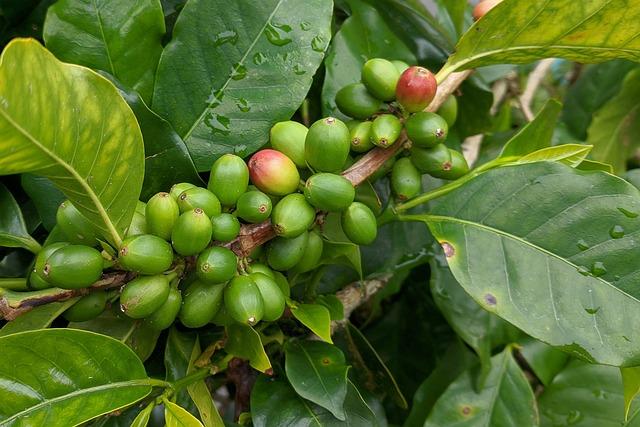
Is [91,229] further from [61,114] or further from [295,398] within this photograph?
[295,398]

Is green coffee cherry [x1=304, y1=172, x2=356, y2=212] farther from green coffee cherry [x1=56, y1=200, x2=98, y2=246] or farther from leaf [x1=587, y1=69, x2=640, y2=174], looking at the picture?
leaf [x1=587, y1=69, x2=640, y2=174]

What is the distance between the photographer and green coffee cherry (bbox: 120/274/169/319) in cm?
50

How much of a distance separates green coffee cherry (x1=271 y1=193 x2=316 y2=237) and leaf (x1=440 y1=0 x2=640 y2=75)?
0.25 meters

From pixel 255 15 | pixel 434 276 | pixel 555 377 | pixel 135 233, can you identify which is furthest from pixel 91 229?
pixel 555 377

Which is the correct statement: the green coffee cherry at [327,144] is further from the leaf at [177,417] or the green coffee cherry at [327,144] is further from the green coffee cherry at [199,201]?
the leaf at [177,417]

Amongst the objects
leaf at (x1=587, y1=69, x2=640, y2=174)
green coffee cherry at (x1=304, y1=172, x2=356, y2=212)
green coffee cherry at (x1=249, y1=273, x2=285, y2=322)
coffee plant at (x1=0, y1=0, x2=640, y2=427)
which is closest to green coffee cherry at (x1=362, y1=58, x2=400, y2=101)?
coffee plant at (x1=0, y1=0, x2=640, y2=427)

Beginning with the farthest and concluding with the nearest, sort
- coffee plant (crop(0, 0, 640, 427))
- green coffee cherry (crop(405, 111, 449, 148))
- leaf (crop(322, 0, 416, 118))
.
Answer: leaf (crop(322, 0, 416, 118)), green coffee cherry (crop(405, 111, 449, 148)), coffee plant (crop(0, 0, 640, 427))

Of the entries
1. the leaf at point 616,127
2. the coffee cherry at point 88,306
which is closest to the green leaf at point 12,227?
the coffee cherry at point 88,306

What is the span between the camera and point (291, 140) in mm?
598

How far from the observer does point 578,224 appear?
1.96 ft

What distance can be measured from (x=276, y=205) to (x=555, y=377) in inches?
21.9

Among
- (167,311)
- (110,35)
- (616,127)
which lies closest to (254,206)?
(167,311)

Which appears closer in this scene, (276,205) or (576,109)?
(276,205)

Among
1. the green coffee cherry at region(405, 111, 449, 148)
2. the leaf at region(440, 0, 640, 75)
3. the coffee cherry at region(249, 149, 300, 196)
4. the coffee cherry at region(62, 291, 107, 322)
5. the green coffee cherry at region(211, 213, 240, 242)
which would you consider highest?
the leaf at region(440, 0, 640, 75)
